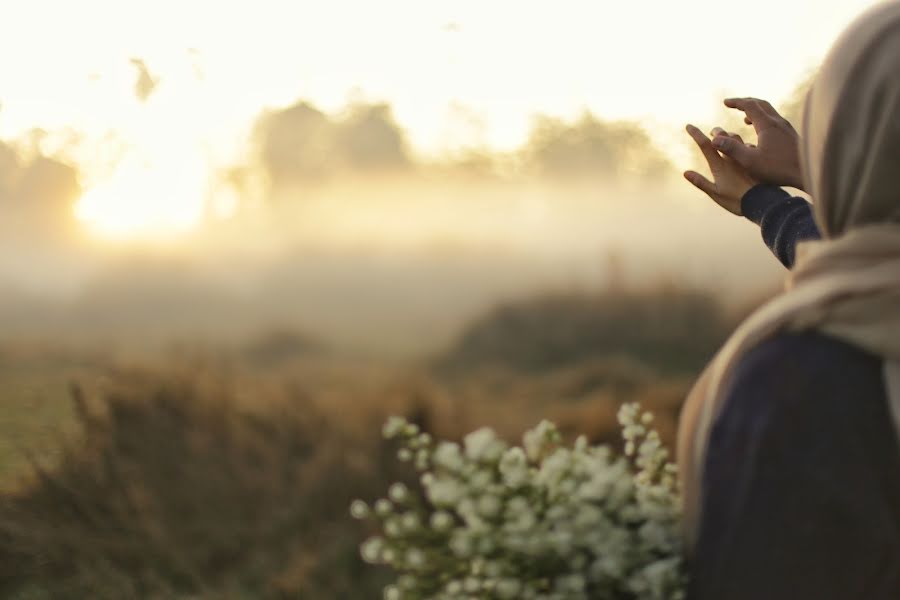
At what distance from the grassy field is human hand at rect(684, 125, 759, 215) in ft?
11.2

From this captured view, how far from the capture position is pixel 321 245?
78.7ft

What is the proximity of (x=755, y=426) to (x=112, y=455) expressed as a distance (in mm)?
4884

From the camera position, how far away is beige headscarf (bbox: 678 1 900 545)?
119 centimetres

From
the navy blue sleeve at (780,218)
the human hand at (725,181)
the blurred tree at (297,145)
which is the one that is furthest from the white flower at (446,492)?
the blurred tree at (297,145)

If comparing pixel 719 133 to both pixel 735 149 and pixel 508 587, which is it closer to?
pixel 735 149

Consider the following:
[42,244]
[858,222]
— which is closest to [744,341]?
[858,222]

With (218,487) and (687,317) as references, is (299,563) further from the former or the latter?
(687,317)

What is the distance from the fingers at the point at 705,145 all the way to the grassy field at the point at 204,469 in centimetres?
346

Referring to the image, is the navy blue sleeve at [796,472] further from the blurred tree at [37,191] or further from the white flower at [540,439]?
the blurred tree at [37,191]

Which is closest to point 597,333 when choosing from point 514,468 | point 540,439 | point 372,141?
point 540,439

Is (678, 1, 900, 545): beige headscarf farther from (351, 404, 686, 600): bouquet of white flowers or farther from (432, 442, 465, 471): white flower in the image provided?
(432, 442, 465, 471): white flower

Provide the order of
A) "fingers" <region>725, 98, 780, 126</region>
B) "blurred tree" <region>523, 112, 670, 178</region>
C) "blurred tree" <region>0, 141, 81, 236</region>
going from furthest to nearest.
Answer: "blurred tree" <region>523, 112, 670, 178</region> < "blurred tree" <region>0, 141, 81, 236</region> < "fingers" <region>725, 98, 780, 126</region>

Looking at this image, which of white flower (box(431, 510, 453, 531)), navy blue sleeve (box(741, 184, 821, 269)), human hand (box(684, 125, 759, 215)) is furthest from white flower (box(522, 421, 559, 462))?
human hand (box(684, 125, 759, 215))

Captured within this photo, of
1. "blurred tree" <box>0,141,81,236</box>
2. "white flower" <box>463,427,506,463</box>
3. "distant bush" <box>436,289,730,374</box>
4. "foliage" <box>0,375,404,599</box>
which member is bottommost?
"distant bush" <box>436,289,730,374</box>
